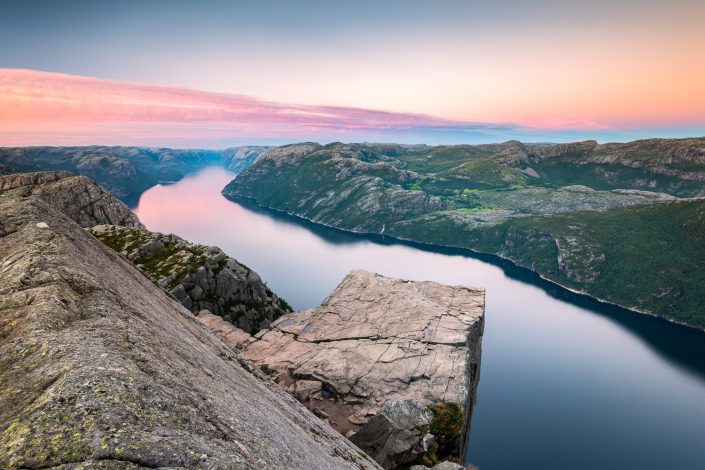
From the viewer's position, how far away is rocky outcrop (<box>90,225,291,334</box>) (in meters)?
71.3

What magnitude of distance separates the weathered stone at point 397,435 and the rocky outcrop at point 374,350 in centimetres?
385

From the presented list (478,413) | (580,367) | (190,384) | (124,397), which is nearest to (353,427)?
(190,384)

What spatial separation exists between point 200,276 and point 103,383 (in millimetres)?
67466

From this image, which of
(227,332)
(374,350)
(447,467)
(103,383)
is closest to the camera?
(103,383)

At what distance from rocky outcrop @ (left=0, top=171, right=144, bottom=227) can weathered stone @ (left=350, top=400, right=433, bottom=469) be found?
114255 mm

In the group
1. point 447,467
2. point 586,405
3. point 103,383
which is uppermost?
point 103,383

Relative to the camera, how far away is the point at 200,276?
7319 centimetres

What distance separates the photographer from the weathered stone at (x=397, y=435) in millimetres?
30844

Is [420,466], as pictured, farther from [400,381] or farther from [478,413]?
[478,413]

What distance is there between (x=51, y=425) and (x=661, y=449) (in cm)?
17617

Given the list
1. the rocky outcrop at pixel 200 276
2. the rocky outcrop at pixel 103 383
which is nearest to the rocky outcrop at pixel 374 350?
the rocky outcrop at pixel 103 383

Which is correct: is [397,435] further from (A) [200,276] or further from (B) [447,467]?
(A) [200,276]

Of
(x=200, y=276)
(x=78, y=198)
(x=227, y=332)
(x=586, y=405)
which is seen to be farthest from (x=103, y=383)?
(x=586, y=405)

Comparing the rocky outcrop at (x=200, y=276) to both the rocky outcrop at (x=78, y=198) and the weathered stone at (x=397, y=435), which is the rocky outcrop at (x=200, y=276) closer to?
the rocky outcrop at (x=78, y=198)
